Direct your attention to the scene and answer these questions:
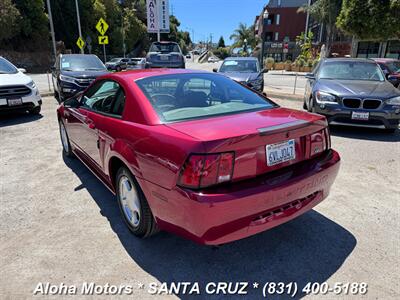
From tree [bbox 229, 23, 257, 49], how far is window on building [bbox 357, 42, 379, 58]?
1608 inches

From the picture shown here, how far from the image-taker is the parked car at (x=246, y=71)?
32.1ft

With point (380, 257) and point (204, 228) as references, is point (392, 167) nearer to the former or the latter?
point (380, 257)

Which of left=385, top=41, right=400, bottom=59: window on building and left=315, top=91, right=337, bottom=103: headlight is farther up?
left=385, top=41, right=400, bottom=59: window on building

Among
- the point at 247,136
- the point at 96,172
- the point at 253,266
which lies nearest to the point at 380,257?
the point at 253,266

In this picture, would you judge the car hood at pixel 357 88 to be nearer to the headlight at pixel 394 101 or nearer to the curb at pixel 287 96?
the headlight at pixel 394 101

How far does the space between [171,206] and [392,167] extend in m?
4.02

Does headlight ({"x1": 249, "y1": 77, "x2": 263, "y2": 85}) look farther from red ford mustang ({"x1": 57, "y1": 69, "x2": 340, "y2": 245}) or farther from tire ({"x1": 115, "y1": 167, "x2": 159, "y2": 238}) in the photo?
tire ({"x1": 115, "y1": 167, "x2": 159, "y2": 238})

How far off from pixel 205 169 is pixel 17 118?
7.97m

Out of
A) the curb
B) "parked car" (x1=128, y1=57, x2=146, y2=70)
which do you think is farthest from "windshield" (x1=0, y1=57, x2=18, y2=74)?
"parked car" (x1=128, y1=57, x2=146, y2=70)

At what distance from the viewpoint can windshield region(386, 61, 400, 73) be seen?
43.4ft

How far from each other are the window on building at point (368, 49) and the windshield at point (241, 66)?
28.9 meters

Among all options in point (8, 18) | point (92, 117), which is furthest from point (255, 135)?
point (8, 18)

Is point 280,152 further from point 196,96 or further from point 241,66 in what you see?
point 241,66

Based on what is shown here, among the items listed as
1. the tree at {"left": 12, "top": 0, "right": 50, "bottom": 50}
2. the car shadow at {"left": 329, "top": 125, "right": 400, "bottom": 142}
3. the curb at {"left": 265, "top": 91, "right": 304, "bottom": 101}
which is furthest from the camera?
the tree at {"left": 12, "top": 0, "right": 50, "bottom": 50}
